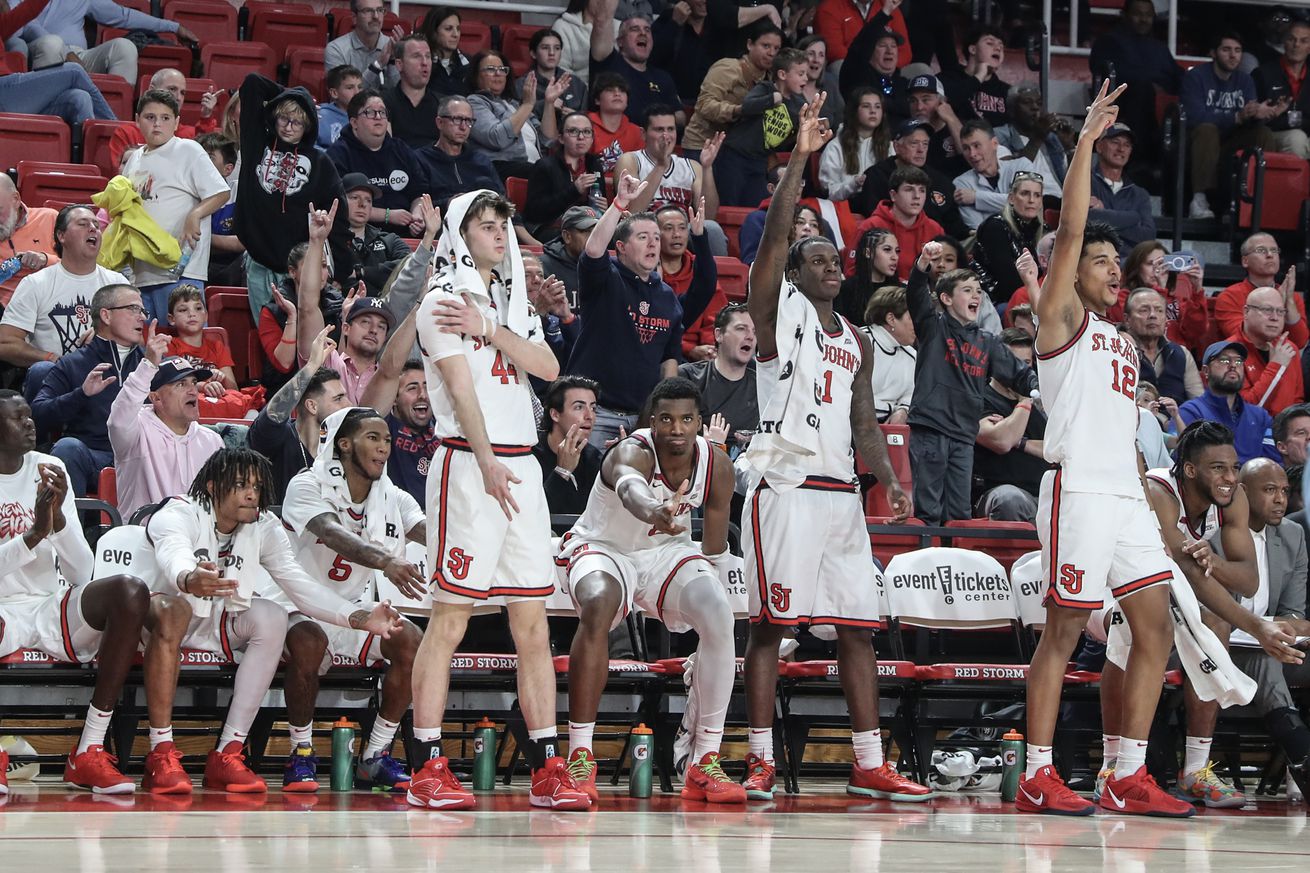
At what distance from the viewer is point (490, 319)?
643 centimetres

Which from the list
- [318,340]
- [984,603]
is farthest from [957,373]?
[318,340]

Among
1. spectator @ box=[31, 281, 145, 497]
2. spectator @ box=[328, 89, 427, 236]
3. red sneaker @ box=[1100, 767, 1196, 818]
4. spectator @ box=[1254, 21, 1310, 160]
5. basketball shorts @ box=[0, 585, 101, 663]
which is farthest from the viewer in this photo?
spectator @ box=[1254, 21, 1310, 160]

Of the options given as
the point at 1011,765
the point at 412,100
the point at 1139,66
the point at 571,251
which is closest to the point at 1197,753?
the point at 1011,765

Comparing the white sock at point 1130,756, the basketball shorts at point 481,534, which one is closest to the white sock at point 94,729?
the basketball shorts at point 481,534

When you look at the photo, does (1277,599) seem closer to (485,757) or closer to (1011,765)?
(1011,765)

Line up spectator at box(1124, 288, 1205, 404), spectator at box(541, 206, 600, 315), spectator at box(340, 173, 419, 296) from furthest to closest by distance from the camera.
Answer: spectator at box(1124, 288, 1205, 404) < spectator at box(340, 173, 419, 296) < spectator at box(541, 206, 600, 315)

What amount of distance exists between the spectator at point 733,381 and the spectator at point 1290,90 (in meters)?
7.19

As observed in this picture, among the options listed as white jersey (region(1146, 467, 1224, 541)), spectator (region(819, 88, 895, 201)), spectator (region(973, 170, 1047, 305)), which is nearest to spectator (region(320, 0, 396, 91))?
spectator (region(819, 88, 895, 201))

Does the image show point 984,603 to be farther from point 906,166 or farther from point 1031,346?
point 906,166

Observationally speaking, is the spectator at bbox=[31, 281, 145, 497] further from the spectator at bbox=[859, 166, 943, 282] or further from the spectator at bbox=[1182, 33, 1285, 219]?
the spectator at bbox=[1182, 33, 1285, 219]

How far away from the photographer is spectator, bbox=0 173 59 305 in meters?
9.94

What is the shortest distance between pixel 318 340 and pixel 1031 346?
14.3ft

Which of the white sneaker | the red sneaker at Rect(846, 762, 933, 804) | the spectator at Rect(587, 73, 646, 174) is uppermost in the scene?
the spectator at Rect(587, 73, 646, 174)

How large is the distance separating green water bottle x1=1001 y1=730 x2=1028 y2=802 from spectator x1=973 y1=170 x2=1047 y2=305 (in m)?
5.13
